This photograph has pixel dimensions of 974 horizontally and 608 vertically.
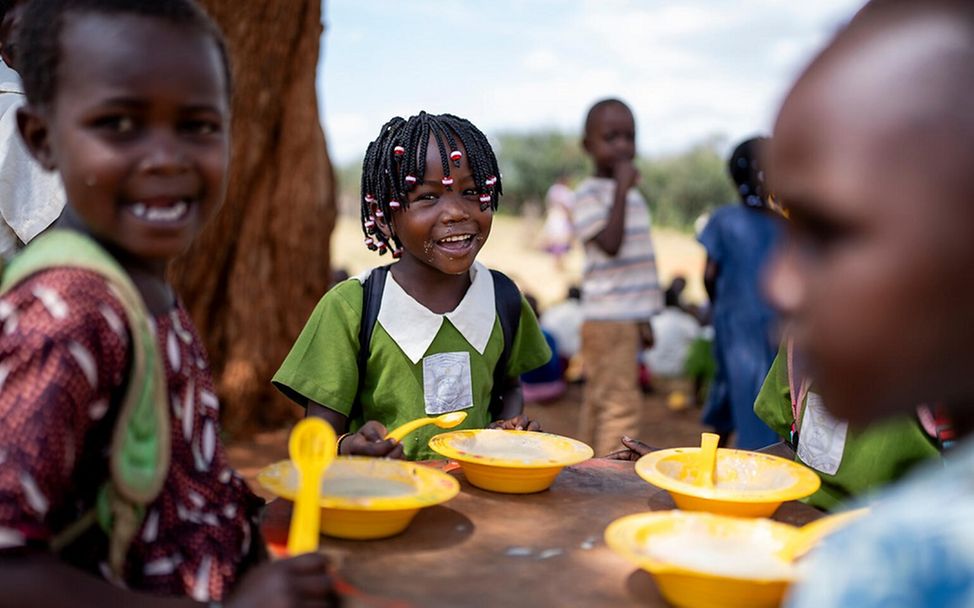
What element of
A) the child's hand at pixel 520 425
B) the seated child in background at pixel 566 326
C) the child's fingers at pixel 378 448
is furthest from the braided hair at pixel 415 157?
the seated child in background at pixel 566 326

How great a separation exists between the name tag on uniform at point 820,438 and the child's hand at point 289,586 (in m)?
1.15

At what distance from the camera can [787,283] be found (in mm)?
849

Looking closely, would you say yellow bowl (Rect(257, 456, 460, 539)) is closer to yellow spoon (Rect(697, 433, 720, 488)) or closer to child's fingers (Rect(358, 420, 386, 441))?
child's fingers (Rect(358, 420, 386, 441))

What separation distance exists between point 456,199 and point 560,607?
139 cm

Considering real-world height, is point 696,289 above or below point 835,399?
below

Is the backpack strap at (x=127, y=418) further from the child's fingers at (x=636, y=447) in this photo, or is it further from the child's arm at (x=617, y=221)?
the child's arm at (x=617, y=221)

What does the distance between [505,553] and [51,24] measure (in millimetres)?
921

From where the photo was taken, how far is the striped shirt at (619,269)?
15.5ft

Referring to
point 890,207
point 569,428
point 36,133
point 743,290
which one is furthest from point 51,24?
point 569,428

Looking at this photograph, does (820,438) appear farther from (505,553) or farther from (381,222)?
(381,222)

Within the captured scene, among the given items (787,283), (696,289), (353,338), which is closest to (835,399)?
(787,283)

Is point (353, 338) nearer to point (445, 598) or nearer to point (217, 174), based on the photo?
point (217, 174)

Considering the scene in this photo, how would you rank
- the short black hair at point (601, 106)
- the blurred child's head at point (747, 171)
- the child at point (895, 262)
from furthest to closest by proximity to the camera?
the short black hair at point (601, 106), the blurred child's head at point (747, 171), the child at point (895, 262)

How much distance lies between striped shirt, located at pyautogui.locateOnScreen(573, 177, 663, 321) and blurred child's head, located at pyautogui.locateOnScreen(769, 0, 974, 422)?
390 centimetres
